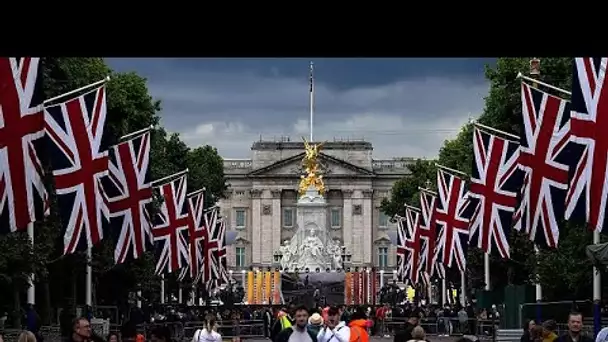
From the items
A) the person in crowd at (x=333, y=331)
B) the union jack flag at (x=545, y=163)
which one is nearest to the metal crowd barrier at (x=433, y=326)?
the union jack flag at (x=545, y=163)

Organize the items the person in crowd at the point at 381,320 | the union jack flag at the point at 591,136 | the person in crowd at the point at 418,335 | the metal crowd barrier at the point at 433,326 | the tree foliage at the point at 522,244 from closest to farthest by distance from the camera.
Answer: the person in crowd at the point at 418,335 → the union jack flag at the point at 591,136 → the tree foliage at the point at 522,244 → the person in crowd at the point at 381,320 → the metal crowd barrier at the point at 433,326

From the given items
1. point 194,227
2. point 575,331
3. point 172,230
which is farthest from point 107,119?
point 575,331

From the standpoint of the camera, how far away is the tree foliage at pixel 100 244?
43.5 m

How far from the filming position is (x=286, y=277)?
427 feet

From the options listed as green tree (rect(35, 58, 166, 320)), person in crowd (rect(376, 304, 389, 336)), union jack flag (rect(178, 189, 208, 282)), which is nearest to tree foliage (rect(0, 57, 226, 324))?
green tree (rect(35, 58, 166, 320))

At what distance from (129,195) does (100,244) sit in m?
17.5

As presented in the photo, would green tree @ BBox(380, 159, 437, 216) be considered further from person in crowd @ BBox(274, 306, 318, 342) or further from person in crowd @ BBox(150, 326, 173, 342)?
person in crowd @ BBox(150, 326, 173, 342)

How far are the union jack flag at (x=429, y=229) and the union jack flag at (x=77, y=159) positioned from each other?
27.6 meters

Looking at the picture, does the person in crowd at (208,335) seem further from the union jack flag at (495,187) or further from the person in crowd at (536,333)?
the union jack flag at (495,187)

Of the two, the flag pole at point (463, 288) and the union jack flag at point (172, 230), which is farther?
the flag pole at point (463, 288)

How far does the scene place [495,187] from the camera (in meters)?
43.2
